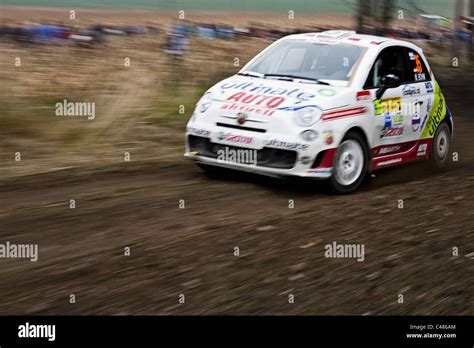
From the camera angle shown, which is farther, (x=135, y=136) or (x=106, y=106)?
(x=106, y=106)

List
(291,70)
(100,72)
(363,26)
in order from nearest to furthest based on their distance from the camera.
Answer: (291,70) → (100,72) → (363,26)

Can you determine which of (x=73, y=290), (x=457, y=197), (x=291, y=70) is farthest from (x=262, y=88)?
(x=73, y=290)

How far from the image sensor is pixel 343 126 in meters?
8.86

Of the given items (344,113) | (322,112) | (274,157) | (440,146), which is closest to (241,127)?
(274,157)

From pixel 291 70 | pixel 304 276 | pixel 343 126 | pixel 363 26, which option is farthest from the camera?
pixel 363 26

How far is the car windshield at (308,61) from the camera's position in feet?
31.2

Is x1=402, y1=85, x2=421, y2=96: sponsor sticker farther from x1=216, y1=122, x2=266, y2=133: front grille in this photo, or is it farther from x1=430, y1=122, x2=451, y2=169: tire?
x1=216, y1=122, x2=266, y2=133: front grille

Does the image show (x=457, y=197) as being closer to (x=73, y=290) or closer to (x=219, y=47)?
(x=73, y=290)

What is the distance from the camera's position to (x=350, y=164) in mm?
9125

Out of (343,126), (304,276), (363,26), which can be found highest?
(363,26)

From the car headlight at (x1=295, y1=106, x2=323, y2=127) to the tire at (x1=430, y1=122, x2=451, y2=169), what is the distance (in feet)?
9.24

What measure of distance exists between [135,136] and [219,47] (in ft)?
16.7

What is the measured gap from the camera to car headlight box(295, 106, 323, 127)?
8633 mm

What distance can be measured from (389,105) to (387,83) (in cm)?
30
